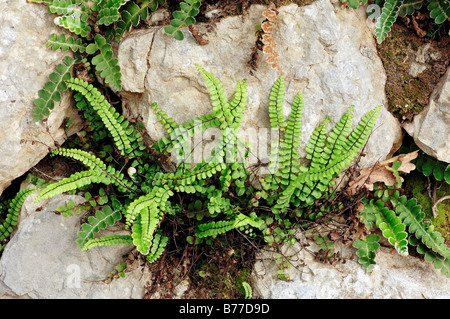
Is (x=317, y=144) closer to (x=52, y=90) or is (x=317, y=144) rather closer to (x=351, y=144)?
(x=351, y=144)

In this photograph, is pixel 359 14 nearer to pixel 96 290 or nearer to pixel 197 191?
pixel 197 191

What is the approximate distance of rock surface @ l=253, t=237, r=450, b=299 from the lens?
3984 millimetres

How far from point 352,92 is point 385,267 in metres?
1.86

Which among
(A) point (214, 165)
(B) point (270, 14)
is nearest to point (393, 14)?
(B) point (270, 14)

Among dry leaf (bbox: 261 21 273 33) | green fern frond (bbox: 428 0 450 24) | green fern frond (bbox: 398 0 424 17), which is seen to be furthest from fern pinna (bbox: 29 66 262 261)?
green fern frond (bbox: 428 0 450 24)

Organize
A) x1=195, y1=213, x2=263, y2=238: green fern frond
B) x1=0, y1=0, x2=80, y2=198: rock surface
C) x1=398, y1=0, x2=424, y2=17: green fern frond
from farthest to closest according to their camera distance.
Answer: x1=398, y1=0, x2=424, y2=17: green fern frond, x1=0, y1=0, x2=80, y2=198: rock surface, x1=195, y1=213, x2=263, y2=238: green fern frond

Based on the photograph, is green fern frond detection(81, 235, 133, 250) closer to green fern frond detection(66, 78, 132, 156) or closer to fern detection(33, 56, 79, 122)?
green fern frond detection(66, 78, 132, 156)

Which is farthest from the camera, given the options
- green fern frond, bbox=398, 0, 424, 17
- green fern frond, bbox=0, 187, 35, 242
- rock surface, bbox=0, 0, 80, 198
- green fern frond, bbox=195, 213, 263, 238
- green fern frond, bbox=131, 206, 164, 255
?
green fern frond, bbox=0, 187, 35, 242

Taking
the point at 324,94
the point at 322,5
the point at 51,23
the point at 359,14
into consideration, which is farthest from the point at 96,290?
the point at 359,14

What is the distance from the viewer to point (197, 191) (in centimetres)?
414

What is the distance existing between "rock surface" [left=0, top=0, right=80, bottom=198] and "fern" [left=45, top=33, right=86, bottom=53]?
94 millimetres

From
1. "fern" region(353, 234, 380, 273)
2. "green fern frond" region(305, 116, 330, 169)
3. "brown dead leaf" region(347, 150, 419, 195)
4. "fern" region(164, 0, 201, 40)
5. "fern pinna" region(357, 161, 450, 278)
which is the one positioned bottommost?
"fern" region(353, 234, 380, 273)

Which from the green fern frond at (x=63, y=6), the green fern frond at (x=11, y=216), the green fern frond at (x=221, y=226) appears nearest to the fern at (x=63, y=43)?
the green fern frond at (x=63, y=6)

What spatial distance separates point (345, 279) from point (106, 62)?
326 centimetres
